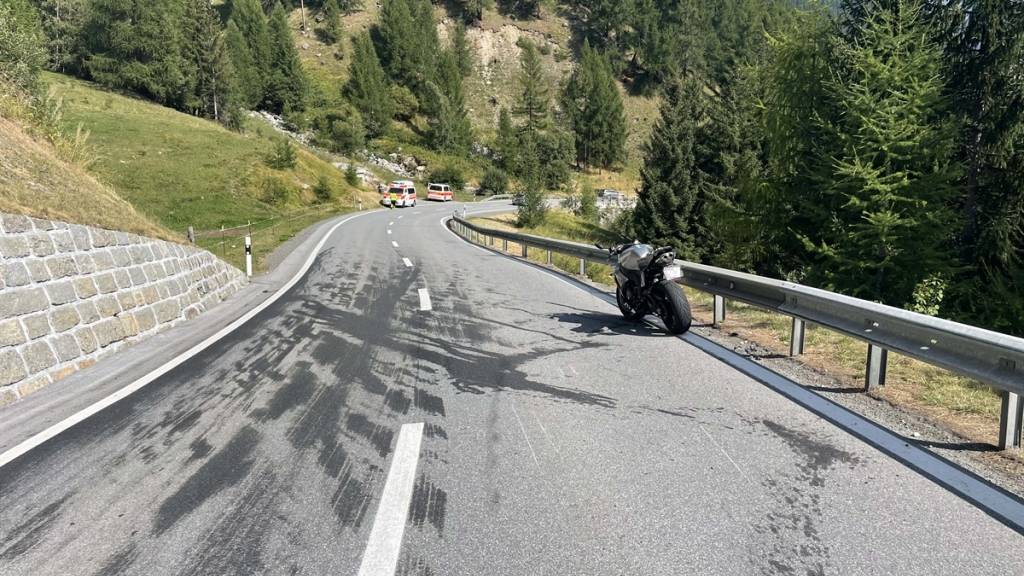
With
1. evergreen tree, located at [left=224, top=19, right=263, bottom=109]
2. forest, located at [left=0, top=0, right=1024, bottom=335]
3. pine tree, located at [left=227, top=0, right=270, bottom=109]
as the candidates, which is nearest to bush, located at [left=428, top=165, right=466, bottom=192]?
forest, located at [left=0, top=0, right=1024, bottom=335]

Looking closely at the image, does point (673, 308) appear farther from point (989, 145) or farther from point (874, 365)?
point (989, 145)

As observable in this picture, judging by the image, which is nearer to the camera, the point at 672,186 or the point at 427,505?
the point at 427,505

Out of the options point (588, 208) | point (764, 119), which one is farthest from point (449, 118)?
point (764, 119)

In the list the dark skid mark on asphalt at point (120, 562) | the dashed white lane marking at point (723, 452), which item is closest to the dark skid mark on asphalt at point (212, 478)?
the dark skid mark on asphalt at point (120, 562)

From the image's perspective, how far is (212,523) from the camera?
3188 millimetres

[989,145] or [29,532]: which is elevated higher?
[989,145]

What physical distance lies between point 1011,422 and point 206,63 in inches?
2982

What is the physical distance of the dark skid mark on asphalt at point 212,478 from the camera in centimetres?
334

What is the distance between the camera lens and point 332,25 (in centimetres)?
11638

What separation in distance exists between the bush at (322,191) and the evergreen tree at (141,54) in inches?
1078

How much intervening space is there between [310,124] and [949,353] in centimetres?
8471

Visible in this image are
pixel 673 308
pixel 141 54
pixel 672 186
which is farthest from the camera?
pixel 141 54

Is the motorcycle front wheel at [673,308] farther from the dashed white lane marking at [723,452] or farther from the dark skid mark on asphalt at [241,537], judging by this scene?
the dark skid mark on asphalt at [241,537]

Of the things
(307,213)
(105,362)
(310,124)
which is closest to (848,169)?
(105,362)
